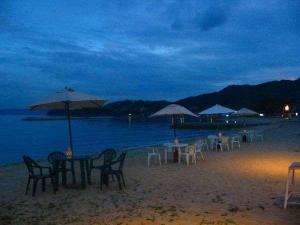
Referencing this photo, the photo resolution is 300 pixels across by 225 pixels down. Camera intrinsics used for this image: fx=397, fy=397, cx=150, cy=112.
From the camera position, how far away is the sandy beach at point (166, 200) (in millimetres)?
6148

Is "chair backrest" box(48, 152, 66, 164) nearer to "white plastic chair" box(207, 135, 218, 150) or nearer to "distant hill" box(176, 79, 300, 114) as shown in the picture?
"white plastic chair" box(207, 135, 218, 150)

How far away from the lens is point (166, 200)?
741 centimetres

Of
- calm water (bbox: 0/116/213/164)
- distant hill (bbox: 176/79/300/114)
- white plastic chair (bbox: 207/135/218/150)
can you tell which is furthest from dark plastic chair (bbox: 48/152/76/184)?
distant hill (bbox: 176/79/300/114)

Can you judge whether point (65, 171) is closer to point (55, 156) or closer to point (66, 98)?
point (55, 156)

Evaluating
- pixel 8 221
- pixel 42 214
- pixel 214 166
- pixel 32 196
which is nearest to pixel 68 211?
pixel 42 214

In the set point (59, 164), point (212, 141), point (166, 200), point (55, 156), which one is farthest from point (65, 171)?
point (212, 141)

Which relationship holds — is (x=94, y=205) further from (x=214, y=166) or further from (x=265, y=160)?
(x=265, y=160)

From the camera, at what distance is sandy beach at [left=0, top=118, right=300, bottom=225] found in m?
6.15

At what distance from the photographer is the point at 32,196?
814 cm

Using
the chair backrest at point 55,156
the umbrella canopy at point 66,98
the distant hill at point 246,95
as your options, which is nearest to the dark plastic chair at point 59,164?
the chair backrest at point 55,156

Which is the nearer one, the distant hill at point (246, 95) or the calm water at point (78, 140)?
the calm water at point (78, 140)

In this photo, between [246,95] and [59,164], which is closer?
[59,164]

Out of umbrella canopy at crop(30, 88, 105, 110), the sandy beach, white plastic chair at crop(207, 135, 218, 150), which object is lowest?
the sandy beach

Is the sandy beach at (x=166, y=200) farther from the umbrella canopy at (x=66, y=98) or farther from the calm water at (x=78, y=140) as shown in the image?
the calm water at (x=78, y=140)
